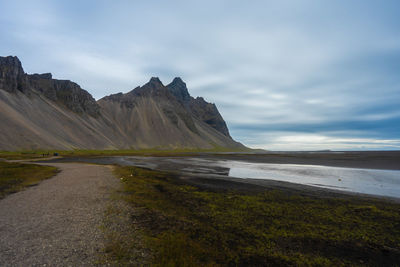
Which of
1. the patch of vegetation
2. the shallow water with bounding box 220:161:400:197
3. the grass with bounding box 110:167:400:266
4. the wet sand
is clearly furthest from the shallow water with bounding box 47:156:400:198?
the patch of vegetation

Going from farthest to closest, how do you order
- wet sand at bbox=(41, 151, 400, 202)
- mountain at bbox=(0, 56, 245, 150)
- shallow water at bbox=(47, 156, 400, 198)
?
mountain at bbox=(0, 56, 245, 150)
shallow water at bbox=(47, 156, 400, 198)
wet sand at bbox=(41, 151, 400, 202)

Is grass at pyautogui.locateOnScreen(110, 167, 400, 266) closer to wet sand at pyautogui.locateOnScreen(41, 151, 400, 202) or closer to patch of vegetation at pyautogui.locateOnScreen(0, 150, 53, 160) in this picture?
wet sand at pyautogui.locateOnScreen(41, 151, 400, 202)

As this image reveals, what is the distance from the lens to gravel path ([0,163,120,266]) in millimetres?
6594

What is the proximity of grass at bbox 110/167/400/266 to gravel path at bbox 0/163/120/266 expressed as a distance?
153 cm

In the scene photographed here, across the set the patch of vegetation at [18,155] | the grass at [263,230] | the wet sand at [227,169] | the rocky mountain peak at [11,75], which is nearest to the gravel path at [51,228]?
the grass at [263,230]

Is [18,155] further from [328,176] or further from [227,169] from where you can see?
[328,176]

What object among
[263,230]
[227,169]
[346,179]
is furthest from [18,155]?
[346,179]

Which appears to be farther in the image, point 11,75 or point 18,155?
point 11,75

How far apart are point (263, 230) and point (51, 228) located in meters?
9.59

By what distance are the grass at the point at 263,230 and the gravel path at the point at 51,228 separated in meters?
1.53

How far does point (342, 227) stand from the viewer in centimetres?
1114

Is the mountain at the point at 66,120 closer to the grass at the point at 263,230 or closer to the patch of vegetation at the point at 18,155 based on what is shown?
the patch of vegetation at the point at 18,155

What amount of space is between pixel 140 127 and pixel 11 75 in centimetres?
8900

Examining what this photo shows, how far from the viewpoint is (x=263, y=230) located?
10.2 meters
